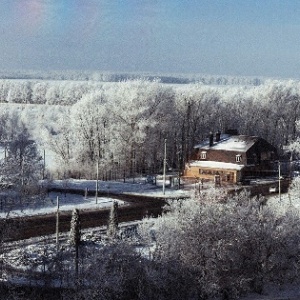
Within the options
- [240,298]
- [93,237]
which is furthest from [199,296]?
[93,237]

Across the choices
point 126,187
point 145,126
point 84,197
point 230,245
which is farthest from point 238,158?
point 230,245

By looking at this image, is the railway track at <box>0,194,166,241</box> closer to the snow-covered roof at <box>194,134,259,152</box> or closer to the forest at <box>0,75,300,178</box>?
the forest at <box>0,75,300,178</box>

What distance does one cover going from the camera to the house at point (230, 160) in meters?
45.8

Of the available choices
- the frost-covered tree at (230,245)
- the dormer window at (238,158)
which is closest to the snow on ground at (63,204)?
the frost-covered tree at (230,245)

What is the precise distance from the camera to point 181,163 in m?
56.1

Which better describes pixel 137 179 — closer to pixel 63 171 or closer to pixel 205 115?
pixel 63 171

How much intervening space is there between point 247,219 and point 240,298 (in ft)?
9.86

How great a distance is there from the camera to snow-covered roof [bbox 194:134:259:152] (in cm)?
4688

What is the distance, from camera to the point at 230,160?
46.5 m

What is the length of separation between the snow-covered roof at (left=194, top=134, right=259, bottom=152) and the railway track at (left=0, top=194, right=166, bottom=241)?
437 inches

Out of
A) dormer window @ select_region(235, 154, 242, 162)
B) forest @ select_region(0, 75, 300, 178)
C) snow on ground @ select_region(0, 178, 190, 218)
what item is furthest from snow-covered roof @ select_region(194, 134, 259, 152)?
snow on ground @ select_region(0, 178, 190, 218)

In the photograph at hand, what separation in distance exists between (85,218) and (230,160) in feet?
59.7

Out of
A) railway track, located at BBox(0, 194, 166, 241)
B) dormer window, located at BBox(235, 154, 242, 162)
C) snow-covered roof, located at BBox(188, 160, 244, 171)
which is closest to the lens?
railway track, located at BBox(0, 194, 166, 241)

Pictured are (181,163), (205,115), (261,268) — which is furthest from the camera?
(205,115)
